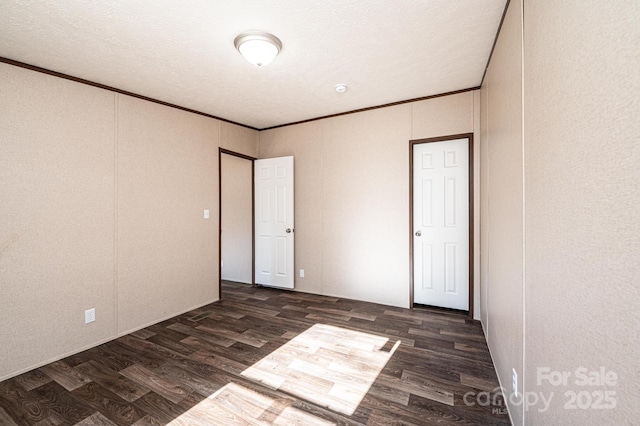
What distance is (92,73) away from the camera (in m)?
2.61

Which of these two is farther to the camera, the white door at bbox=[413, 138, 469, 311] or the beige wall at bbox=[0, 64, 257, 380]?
the white door at bbox=[413, 138, 469, 311]

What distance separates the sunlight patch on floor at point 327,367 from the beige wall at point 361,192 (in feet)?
3.61

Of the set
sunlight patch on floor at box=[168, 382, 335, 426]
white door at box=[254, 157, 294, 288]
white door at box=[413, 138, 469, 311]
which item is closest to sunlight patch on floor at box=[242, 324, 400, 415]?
sunlight patch on floor at box=[168, 382, 335, 426]

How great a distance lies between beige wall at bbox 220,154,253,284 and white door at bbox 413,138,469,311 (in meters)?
2.80

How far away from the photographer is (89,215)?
8.93 feet

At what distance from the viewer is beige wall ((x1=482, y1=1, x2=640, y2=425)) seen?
63 centimetres

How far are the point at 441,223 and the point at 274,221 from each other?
2545 mm

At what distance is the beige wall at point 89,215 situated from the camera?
7.55ft

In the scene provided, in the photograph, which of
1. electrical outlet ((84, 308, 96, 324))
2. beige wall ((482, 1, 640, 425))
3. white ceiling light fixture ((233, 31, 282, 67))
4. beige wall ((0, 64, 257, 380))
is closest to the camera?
beige wall ((482, 1, 640, 425))

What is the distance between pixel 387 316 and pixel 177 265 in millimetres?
2717

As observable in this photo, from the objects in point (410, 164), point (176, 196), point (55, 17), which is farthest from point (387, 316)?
point (55, 17)

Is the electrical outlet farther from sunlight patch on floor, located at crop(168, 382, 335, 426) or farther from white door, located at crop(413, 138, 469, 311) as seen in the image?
white door, located at crop(413, 138, 469, 311)

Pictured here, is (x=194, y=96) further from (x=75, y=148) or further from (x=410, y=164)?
(x=410, y=164)

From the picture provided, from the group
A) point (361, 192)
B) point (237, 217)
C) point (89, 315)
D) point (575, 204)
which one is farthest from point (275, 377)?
point (237, 217)
